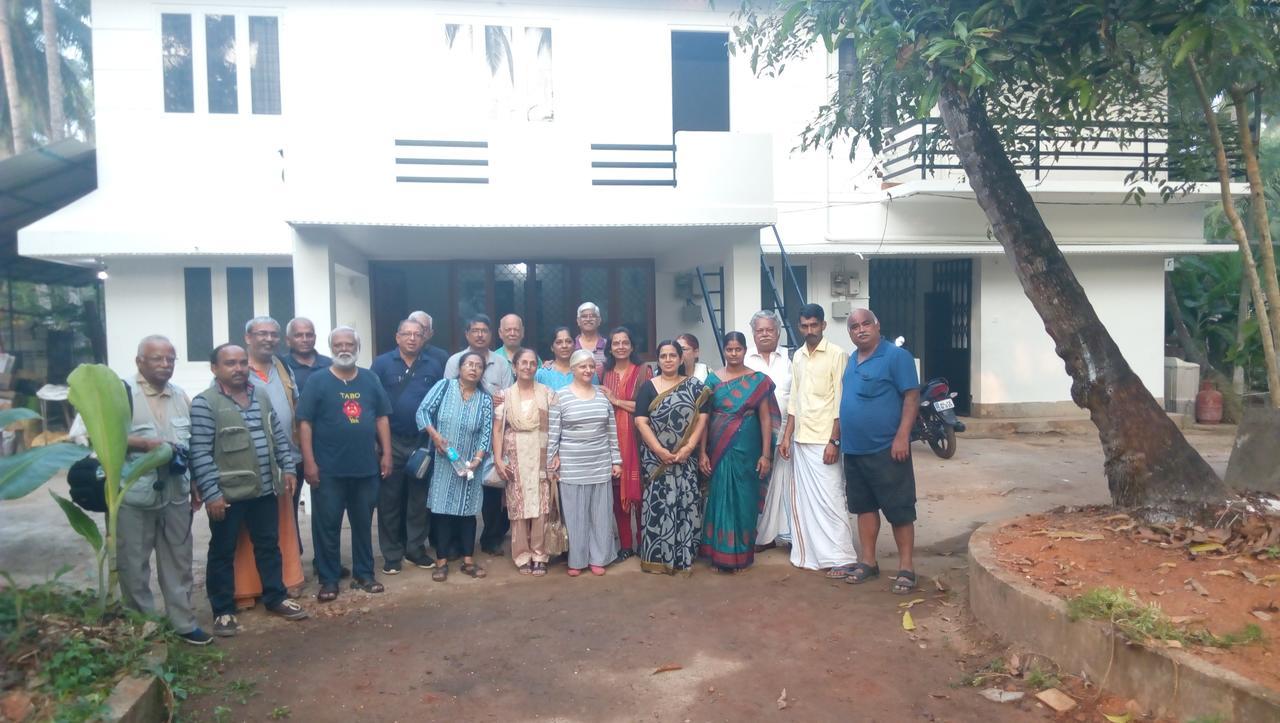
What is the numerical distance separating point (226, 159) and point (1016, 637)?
31.1ft

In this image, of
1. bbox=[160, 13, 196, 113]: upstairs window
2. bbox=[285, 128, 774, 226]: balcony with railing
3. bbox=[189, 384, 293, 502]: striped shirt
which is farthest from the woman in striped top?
bbox=[160, 13, 196, 113]: upstairs window

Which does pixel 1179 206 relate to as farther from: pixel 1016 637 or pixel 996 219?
pixel 1016 637

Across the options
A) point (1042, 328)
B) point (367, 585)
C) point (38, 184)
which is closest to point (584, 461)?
point (367, 585)

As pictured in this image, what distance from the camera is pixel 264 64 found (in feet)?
32.1

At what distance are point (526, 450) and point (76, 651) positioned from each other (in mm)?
2740

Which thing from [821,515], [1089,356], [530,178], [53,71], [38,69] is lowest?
[821,515]

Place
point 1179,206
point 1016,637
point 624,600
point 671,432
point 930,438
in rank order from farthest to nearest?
point 1179,206 < point 930,438 < point 671,432 < point 624,600 < point 1016,637

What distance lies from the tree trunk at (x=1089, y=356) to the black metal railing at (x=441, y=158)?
3.76 m

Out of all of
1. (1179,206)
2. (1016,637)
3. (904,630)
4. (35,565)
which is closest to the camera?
(1016,637)

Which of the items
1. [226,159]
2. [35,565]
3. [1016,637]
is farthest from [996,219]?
[226,159]

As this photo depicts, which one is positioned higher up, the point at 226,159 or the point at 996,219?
the point at 226,159

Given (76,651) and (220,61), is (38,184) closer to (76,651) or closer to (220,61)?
(220,61)

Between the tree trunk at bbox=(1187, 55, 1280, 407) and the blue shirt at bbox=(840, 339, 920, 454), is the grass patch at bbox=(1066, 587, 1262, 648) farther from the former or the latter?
the tree trunk at bbox=(1187, 55, 1280, 407)

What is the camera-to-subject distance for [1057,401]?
11.8 meters
